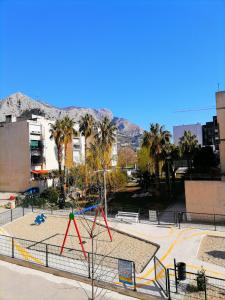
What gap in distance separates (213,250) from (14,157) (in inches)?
1640

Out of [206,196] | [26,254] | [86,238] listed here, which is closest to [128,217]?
[86,238]

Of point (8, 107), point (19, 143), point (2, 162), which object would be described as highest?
point (8, 107)

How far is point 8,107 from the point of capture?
15988 cm

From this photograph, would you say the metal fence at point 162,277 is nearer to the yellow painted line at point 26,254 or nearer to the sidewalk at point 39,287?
the sidewalk at point 39,287

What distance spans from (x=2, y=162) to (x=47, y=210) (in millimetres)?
26671

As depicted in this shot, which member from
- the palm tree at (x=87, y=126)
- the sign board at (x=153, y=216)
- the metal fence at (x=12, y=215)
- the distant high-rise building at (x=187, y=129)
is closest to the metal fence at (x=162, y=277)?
Result: the sign board at (x=153, y=216)

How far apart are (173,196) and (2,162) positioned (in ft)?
109

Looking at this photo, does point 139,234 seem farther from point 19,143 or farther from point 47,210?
point 19,143

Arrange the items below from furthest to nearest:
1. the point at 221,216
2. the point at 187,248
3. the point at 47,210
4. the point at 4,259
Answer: the point at 47,210, the point at 221,216, the point at 187,248, the point at 4,259

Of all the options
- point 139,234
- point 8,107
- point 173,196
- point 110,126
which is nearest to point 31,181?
point 110,126

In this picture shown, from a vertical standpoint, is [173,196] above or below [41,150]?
below

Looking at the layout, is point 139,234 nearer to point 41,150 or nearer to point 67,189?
point 67,189

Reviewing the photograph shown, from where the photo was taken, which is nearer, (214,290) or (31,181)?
(214,290)

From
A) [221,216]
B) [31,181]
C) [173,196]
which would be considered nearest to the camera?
[221,216]
